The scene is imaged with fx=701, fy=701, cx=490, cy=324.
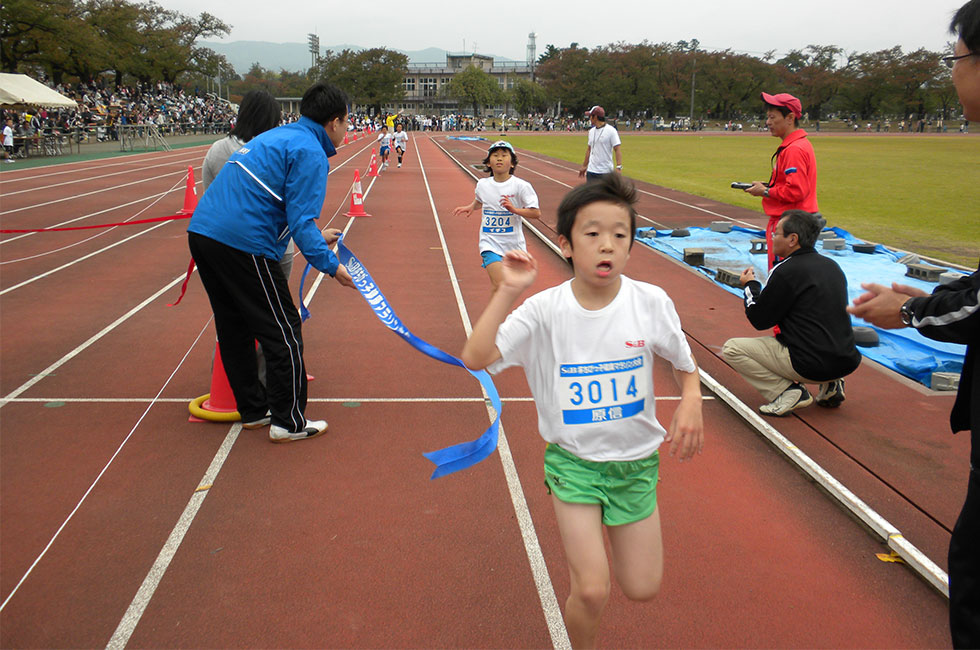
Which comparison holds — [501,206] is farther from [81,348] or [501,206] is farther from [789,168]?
[81,348]

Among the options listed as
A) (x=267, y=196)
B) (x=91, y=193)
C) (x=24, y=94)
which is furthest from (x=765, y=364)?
(x=24, y=94)

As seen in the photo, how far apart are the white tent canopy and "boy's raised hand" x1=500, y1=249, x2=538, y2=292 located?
31.3 metres

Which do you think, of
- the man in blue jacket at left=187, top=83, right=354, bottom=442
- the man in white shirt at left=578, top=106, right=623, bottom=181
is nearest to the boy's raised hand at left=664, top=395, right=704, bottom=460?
the man in blue jacket at left=187, top=83, right=354, bottom=442

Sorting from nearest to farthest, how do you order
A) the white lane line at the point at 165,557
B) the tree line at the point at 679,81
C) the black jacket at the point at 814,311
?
1. the white lane line at the point at 165,557
2. the black jacket at the point at 814,311
3. the tree line at the point at 679,81

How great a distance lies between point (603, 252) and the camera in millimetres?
2488

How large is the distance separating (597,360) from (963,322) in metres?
1.12

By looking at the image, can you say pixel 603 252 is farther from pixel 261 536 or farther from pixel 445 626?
pixel 261 536

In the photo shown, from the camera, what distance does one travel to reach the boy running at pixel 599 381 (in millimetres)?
2490

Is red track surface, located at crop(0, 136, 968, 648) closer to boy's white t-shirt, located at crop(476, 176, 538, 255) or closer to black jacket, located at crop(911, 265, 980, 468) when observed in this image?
boy's white t-shirt, located at crop(476, 176, 538, 255)

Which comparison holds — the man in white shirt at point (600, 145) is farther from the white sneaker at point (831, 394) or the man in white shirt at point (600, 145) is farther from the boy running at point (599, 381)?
the boy running at point (599, 381)

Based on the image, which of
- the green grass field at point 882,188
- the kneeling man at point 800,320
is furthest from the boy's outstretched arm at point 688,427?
the green grass field at point 882,188

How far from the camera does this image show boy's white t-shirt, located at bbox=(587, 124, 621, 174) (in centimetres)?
1182

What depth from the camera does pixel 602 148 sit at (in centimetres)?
1191

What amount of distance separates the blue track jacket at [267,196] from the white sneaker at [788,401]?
340cm
